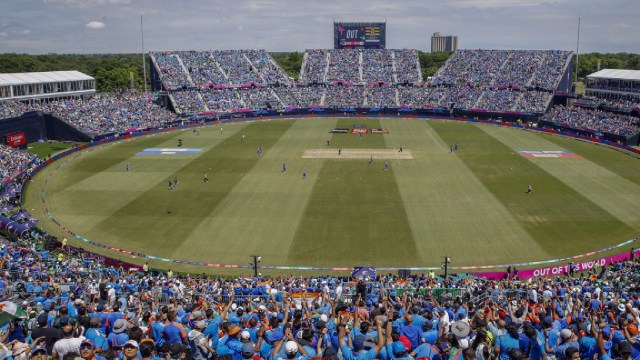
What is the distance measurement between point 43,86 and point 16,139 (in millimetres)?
22846

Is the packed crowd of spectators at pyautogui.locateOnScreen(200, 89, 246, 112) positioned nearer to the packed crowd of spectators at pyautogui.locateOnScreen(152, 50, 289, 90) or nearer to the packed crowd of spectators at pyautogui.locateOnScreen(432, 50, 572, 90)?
the packed crowd of spectators at pyautogui.locateOnScreen(152, 50, 289, 90)

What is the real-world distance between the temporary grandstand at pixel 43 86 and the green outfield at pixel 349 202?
22572 millimetres

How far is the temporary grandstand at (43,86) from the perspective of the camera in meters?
81.1

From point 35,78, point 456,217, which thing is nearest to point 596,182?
point 456,217

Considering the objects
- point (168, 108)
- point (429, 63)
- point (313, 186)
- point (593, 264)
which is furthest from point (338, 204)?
point (429, 63)

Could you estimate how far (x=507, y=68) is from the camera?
359 ft

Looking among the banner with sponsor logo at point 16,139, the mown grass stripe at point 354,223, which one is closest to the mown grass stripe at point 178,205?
the mown grass stripe at point 354,223

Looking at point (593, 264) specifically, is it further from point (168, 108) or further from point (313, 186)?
point (168, 108)

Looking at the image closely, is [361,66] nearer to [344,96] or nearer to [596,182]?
[344,96]

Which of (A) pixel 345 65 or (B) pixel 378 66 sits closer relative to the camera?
(B) pixel 378 66

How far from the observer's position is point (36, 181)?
176 ft

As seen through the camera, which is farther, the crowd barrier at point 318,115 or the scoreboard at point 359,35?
the scoreboard at point 359,35

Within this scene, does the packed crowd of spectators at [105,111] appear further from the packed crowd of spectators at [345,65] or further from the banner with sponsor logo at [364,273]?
the banner with sponsor logo at [364,273]

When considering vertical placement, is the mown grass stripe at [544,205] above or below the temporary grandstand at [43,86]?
below
